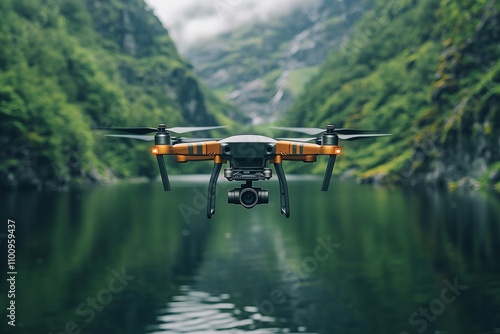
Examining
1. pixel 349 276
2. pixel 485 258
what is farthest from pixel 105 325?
pixel 485 258

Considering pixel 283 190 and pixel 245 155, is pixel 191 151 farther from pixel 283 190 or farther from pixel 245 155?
pixel 283 190

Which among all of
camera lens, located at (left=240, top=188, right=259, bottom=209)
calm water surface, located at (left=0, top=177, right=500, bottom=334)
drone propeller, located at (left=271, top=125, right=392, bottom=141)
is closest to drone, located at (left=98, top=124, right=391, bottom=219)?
camera lens, located at (left=240, top=188, right=259, bottom=209)

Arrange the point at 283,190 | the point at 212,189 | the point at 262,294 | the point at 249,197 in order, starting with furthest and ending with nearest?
the point at 262,294
the point at 249,197
the point at 283,190
the point at 212,189

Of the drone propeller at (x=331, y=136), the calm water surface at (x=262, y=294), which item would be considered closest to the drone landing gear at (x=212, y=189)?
the drone propeller at (x=331, y=136)

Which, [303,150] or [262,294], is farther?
[262,294]

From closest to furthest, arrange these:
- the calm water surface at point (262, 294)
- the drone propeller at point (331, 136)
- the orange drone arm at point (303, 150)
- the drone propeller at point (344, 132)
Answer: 1. the drone propeller at point (331, 136)
2. the orange drone arm at point (303, 150)
3. the drone propeller at point (344, 132)
4. the calm water surface at point (262, 294)

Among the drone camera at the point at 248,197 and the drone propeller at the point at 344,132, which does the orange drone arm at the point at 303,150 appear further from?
the drone camera at the point at 248,197

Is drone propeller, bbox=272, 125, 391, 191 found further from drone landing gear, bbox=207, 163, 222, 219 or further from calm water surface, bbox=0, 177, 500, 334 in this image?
calm water surface, bbox=0, 177, 500, 334

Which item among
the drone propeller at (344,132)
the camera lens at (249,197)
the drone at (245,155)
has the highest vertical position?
the drone propeller at (344,132)

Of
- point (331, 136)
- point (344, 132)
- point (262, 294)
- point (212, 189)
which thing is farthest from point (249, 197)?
point (262, 294)

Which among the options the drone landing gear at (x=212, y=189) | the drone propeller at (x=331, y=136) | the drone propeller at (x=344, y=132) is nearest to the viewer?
the drone landing gear at (x=212, y=189)
